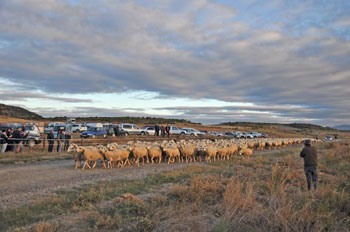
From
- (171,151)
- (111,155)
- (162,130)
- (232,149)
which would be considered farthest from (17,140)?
(162,130)

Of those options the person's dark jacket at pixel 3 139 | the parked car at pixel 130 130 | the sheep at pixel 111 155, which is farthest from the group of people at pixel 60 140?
the parked car at pixel 130 130

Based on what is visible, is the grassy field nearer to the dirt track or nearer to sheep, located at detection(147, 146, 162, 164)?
the dirt track

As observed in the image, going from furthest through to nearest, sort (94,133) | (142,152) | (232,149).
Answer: (94,133), (232,149), (142,152)

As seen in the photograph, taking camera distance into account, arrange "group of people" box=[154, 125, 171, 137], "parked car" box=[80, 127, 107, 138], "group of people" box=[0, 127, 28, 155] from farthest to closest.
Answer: "group of people" box=[154, 125, 171, 137], "parked car" box=[80, 127, 107, 138], "group of people" box=[0, 127, 28, 155]

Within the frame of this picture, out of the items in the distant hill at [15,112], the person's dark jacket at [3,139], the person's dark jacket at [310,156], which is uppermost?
the distant hill at [15,112]

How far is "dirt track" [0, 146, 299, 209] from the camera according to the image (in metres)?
9.24

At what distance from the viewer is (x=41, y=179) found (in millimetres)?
12297

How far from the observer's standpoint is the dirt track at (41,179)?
9.24 metres

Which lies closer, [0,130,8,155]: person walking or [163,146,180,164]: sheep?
[163,146,180,164]: sheep

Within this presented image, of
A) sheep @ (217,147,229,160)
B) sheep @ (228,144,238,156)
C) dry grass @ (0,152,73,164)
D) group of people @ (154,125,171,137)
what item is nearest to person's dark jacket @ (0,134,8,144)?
dry grass @ (0,152,73,164)

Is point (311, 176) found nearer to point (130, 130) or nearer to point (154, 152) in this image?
point (154, 152)

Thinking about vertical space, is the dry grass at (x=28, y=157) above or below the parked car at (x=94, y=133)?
below

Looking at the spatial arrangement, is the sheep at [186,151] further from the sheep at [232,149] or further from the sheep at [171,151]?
the sheep at [232,149]

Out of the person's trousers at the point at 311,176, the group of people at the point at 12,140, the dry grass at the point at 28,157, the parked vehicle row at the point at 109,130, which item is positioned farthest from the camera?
the parked vehicle row at the point at 109,130
